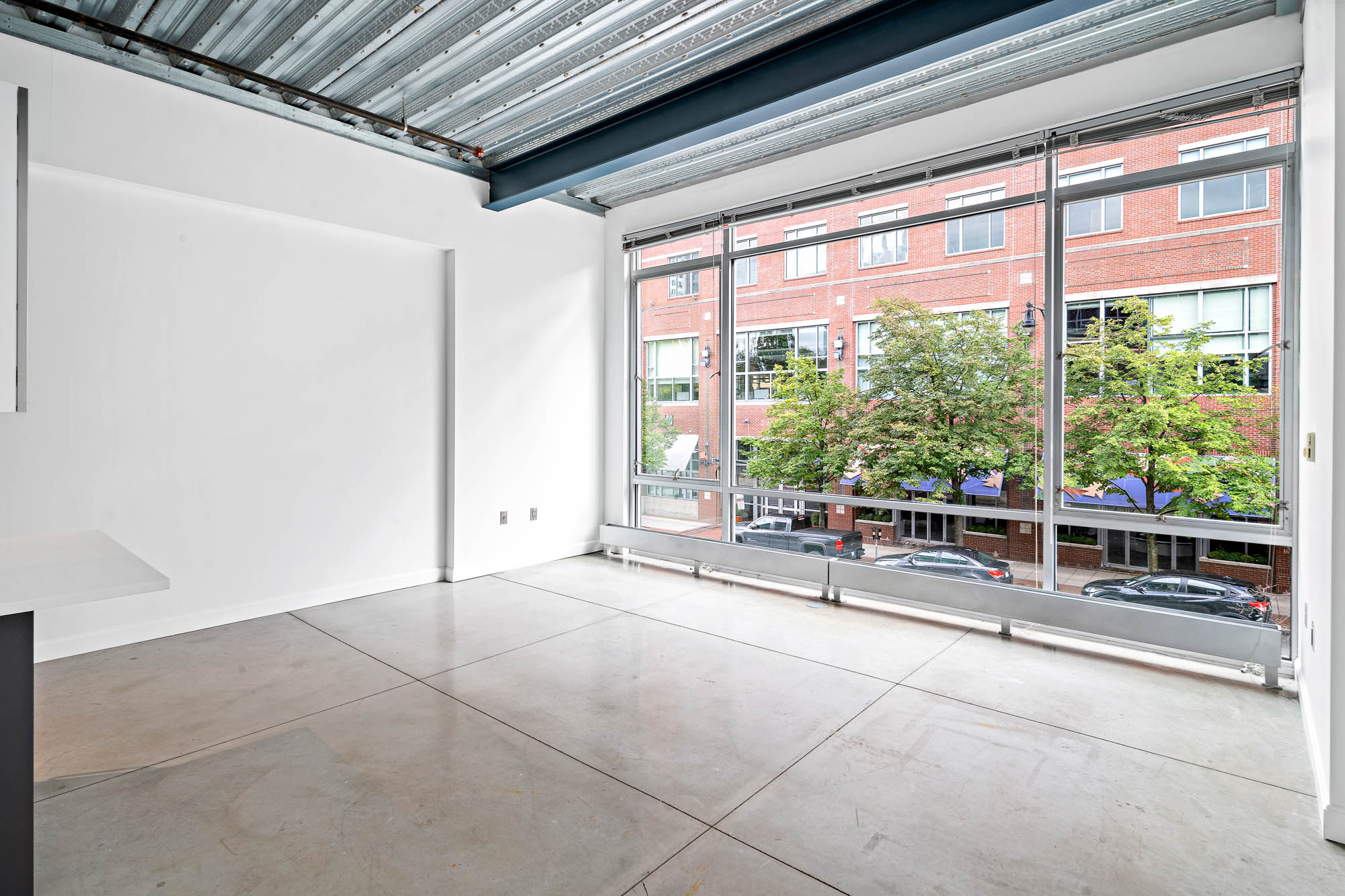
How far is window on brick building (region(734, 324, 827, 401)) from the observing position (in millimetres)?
5273

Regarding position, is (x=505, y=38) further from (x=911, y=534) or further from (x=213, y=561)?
(x=911, y=534)

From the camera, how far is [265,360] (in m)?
4.57

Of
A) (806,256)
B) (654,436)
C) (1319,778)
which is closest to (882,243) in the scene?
(806,256)

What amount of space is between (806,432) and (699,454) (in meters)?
1.13

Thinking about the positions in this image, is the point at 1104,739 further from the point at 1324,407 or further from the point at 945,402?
the point at 945,402

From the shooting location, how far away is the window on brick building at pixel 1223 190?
3564 mm

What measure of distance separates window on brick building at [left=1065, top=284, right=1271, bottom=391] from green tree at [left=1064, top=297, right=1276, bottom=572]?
0.07 ft

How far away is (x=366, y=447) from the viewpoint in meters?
5.11

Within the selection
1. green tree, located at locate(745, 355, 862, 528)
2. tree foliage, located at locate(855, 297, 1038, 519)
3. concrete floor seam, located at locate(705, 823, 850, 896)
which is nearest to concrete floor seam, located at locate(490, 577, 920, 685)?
green tree, located at locate(745, 355, 862, 528)

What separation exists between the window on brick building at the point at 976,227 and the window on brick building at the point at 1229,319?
1.00 m

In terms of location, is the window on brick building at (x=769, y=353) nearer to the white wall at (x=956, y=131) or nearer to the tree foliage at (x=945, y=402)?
the tree foliage at (x=945, y=402)

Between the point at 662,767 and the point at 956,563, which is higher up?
the point at 956,563

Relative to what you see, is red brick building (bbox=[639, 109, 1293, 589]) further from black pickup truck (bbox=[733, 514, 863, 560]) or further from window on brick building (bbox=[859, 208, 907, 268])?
black pickup truck (bbox=[733, 514, 863, 560])

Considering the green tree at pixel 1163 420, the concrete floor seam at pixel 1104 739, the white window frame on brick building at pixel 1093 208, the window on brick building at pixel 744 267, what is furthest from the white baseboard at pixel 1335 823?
the window on brick building at pixel 744 267
